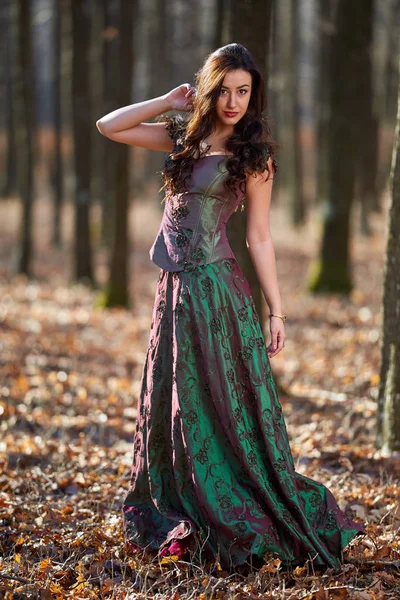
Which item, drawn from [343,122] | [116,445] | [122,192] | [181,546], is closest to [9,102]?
[122,192]

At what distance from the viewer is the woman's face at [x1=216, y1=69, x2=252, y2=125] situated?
138 inches

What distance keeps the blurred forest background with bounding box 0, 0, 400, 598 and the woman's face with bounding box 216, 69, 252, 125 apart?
509 millimetres

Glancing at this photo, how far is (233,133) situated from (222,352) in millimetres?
1123

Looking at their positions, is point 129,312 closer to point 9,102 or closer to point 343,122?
point 343,122

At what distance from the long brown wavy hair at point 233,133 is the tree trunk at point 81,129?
32.7ft

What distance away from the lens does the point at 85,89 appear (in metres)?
13.2

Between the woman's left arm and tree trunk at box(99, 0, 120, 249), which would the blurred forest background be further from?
the woman's left arm

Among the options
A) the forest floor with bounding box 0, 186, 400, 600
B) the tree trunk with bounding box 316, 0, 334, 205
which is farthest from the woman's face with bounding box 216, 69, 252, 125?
the tree trunk with bounding box 316, 0, 334, 205

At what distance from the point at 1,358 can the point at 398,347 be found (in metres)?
4.90

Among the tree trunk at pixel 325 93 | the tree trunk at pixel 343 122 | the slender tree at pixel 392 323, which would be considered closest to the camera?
the slender tree at pixel 392 323

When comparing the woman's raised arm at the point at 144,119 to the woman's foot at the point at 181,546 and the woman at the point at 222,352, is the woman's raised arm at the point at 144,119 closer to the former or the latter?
the woman at the point at 222,352

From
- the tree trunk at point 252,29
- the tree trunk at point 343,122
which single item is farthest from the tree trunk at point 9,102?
the tree trunk at point 252,29

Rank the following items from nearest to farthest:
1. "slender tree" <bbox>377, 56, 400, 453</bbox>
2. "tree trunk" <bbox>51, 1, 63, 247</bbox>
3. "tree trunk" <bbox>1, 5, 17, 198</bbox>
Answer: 1. "slender tree" <bbox>377, 56, 400, 453</bbox>
2. "tree trunk" <bbox>51, 1, 63, 247</bbox>
3. "tree trunk" <bbox>1, 5, 17, 198</bbox>

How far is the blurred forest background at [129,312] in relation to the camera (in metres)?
4.50
